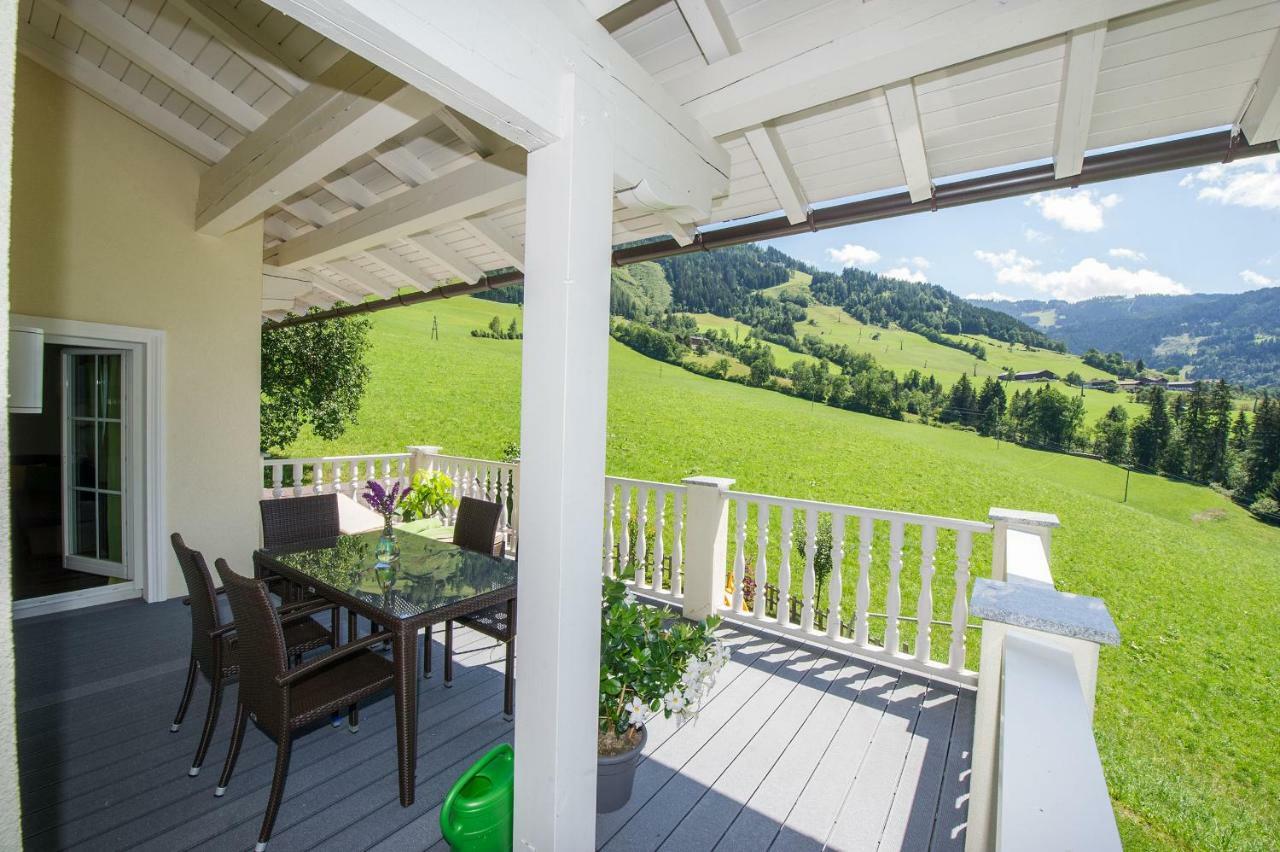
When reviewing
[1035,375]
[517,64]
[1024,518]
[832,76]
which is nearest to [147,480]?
[517,64]

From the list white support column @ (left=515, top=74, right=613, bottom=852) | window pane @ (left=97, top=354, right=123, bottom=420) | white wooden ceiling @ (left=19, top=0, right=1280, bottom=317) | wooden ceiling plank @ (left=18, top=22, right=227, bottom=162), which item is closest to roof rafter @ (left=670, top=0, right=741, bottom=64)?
white wooden ceiling @ (left=19, top=0, right=1280, bottom=317)

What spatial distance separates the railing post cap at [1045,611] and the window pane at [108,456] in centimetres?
520

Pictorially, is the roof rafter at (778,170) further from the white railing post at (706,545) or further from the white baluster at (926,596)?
the white baluster at (926,596)

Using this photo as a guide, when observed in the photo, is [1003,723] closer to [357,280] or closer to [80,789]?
[80,789]

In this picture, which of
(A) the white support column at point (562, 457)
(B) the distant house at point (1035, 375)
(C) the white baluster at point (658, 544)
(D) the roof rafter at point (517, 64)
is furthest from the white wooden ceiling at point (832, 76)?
(B) the distant house at point (1035, 375)

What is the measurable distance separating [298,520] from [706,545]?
252cm

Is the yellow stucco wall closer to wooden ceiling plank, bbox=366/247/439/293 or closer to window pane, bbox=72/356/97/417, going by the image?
window pane, bbox=72/356/97/417

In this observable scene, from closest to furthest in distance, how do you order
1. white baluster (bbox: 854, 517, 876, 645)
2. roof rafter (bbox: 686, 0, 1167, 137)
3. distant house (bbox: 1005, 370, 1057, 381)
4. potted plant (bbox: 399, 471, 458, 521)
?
1. roof rafter (bbox: 686, 0, 1167, 137)
2. white baluster (bbox: 854, 517, 876, 645)
3. potted plant (bbox: 399, 471, 458, 521)
4. distant house (bbox: 1005, 370, 1057, 381)

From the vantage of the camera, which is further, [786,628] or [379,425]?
[379,425]

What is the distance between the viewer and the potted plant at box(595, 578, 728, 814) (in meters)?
1.83

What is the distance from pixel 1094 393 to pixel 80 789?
1122 cm

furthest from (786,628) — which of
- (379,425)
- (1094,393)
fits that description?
(379,425)

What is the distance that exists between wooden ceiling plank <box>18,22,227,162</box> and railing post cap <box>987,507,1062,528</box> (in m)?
5.30

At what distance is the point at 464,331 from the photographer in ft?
47.1
